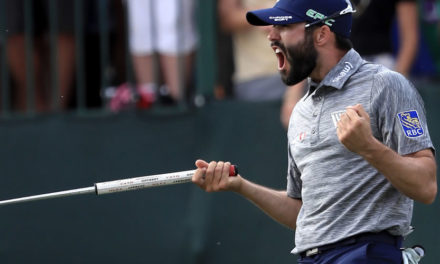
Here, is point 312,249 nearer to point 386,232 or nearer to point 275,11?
point 386,232

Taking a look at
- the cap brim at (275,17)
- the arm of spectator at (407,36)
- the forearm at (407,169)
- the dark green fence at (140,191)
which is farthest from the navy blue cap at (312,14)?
the dark green fence at (140,191)

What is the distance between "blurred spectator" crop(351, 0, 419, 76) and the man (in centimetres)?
240

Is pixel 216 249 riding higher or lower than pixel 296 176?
lower

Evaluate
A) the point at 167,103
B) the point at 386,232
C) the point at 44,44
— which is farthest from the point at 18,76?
the point at 386,232

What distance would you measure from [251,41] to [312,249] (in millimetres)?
2961

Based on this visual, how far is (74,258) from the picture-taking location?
6.98 meters

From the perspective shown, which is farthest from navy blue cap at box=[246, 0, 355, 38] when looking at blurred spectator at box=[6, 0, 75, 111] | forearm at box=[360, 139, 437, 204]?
blurred spectator at box=[6, 0, 75, 111]

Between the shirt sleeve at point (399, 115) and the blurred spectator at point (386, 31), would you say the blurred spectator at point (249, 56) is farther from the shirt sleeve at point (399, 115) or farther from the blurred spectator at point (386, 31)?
the shirt sleeve at point (399, 115)

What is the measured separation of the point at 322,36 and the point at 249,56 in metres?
2.60

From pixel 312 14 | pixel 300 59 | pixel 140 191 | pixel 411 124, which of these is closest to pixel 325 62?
pixel 300 59

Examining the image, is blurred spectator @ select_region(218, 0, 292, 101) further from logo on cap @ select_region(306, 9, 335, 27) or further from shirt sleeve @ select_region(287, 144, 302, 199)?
logo on cap @ select_region(306, 9, 335, 27)

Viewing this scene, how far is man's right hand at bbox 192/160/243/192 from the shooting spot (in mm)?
4113

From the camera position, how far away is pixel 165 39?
6.91 metres

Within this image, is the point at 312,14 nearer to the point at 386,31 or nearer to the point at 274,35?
the point at 274,35
